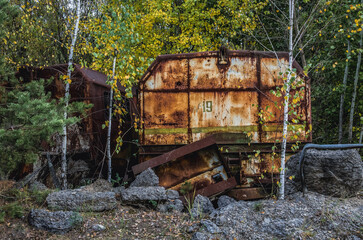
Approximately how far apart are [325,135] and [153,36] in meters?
8.13

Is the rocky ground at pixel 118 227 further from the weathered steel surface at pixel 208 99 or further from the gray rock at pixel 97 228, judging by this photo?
the weathered steel surface at pixel 208 99

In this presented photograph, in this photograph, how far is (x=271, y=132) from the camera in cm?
673

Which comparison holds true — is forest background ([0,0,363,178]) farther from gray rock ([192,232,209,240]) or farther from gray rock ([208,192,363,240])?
gray rock ([192,232,209,240])

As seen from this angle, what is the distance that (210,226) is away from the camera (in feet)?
13.5

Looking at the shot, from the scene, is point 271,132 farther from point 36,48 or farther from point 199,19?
point 36,48

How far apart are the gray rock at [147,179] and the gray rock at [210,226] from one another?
152 centimetres

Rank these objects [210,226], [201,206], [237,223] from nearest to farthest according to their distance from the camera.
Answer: [210,226]
[237,223]
[201,206]

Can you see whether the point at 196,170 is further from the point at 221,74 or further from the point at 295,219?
the point at 295,219

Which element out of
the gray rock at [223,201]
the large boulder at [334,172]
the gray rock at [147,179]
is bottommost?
the gray rock at [223,201]

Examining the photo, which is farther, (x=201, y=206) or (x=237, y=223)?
(x=201, y=206)

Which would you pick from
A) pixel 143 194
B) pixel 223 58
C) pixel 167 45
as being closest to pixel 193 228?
pixel 143 194

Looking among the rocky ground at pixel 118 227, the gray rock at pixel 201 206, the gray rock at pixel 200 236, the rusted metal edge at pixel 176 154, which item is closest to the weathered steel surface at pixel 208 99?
the rusted metal edge at pixel 176 154

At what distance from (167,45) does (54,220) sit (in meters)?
10.7

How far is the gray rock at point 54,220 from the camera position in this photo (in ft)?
13.4
